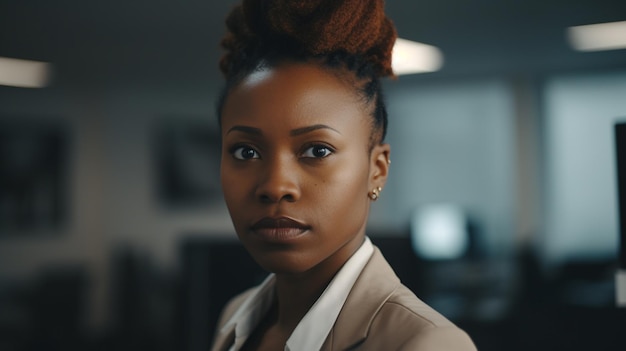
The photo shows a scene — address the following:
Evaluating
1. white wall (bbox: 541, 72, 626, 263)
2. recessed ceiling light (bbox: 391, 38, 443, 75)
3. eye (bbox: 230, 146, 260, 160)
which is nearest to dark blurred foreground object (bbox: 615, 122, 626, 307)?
eye (bbox: 230, 146, 260, 160)

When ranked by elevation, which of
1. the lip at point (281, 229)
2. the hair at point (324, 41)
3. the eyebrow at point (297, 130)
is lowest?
the lip at point (281, 229)

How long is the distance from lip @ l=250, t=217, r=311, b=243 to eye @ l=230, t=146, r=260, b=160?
0.10 metres

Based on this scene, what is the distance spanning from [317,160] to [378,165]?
0.49 ft

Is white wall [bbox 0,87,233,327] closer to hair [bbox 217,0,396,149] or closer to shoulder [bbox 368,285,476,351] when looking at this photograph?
hair [bbox 217,0,396,149]

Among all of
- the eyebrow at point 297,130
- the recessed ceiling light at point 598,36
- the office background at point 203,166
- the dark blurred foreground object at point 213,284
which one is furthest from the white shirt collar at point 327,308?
the recessed ceiling light at point 598,36

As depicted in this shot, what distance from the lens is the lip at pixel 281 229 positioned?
3.31ft

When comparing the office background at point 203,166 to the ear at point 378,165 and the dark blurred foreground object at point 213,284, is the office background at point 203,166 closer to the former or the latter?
the dark blurred foreground object at point 213,284

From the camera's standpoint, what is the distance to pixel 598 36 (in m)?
2.93

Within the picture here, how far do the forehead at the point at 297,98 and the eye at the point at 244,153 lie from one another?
0.14 ft

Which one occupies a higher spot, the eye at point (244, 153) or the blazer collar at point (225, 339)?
the eye at point (244, 153)

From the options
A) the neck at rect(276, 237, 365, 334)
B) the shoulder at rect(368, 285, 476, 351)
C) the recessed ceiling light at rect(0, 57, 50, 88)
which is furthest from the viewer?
the recessed ceiling light at rect(0, 57, 50, 88)

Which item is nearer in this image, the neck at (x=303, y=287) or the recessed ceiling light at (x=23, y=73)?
the neck at (x=303, y=287)

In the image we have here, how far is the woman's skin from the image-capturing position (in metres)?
1.01

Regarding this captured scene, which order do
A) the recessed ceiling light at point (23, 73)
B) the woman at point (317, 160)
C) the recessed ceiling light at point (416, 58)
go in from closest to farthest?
the woman at point (317, 160)
the recessed ceiling light at point (23, 73)
the recessed ceiling light at point (416, 58)
